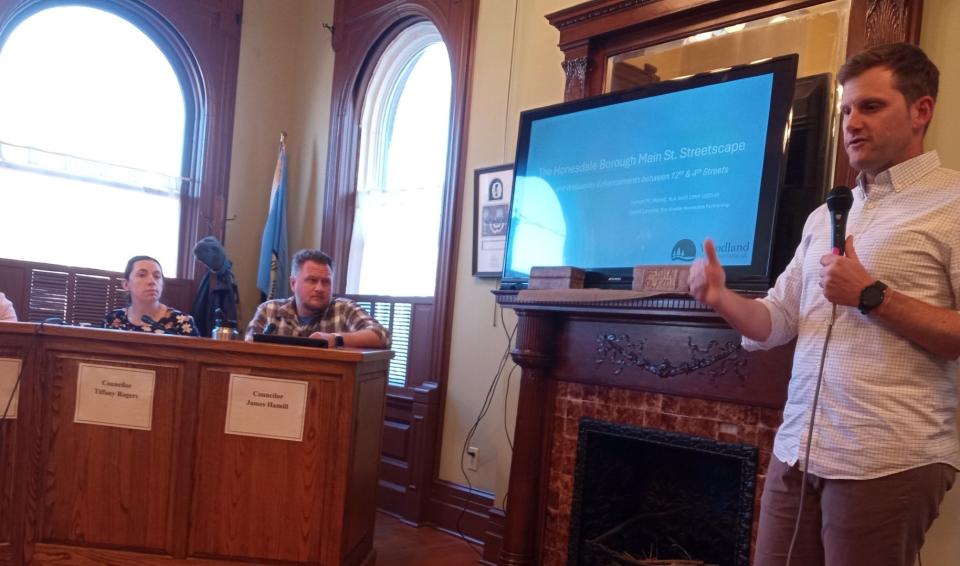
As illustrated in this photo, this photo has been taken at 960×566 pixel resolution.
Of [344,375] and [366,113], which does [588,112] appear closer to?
[344,375]

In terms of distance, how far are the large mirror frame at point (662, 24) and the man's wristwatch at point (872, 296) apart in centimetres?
113

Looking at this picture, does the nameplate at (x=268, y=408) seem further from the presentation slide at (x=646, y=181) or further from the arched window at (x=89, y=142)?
the arched window at (x=89, y=142)

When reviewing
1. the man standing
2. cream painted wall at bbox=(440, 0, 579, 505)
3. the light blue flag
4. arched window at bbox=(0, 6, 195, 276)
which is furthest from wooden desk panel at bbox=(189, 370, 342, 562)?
arched window at bbox=(0, 6, 195, 276)

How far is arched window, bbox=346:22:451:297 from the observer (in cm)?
433

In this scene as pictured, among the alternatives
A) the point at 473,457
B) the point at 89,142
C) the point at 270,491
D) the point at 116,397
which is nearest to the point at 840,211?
the point at 270,491

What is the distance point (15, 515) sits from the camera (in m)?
2.43

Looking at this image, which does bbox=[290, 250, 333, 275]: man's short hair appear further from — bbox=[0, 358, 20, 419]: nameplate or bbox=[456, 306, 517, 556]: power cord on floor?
bbox=[0, 358, 20, 419]: nameplate

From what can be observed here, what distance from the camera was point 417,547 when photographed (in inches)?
134

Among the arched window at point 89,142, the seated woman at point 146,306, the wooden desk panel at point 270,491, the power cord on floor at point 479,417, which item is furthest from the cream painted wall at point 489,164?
the arched window at point 89,142

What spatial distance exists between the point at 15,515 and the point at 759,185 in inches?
104

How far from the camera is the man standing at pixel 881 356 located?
125cm

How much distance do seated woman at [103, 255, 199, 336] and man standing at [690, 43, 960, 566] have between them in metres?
3.02

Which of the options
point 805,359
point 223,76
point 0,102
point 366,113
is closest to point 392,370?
point 366,113

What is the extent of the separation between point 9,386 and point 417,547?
72.2 inches
